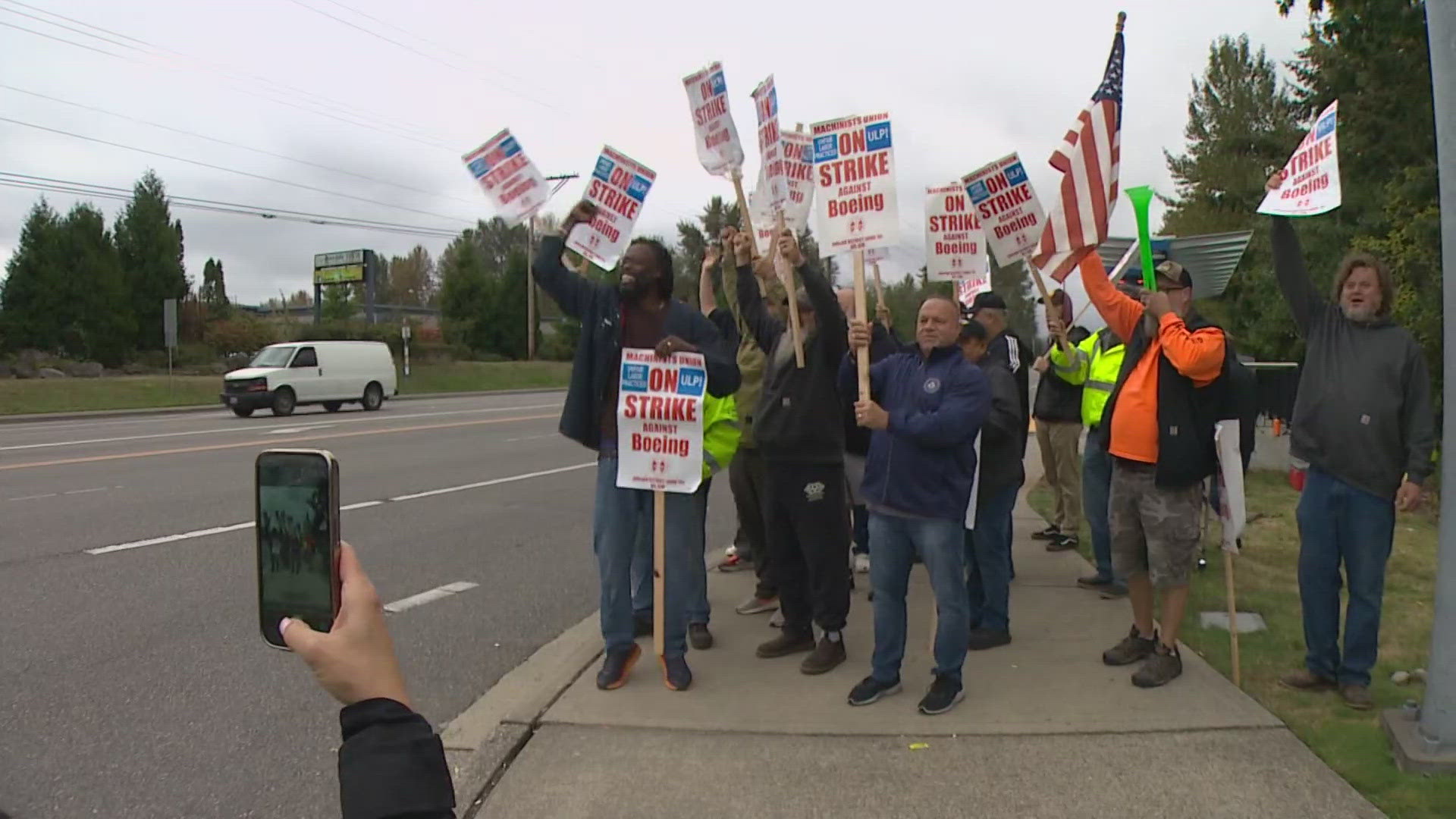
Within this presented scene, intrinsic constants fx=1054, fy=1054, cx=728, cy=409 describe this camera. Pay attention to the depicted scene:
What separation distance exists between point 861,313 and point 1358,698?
2611 mm

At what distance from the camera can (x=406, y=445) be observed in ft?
53.4

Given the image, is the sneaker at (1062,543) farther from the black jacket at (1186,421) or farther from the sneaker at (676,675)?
the sneaker at (676,675)

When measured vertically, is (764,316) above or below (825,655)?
above

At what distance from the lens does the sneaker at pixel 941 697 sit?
431 cm

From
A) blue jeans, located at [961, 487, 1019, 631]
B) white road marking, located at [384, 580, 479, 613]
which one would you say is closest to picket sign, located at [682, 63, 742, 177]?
blue jeans, located at [961, 487, 1019, 631]

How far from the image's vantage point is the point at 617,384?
15.8ft

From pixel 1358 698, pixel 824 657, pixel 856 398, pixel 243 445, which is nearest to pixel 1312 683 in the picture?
pixel 1358 698

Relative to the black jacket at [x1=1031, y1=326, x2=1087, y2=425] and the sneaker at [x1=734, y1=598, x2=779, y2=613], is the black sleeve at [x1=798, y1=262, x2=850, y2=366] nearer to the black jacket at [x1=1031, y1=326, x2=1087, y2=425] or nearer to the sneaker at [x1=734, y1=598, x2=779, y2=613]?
the sneaker at [x1=734, y1=598, x2=779, y2=613]

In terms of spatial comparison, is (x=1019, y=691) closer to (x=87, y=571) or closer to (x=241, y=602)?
(x=241, y=602)

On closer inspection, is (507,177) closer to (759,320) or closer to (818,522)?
(759,320)

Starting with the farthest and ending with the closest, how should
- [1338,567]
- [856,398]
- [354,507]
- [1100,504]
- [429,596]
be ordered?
1. [354,507]
2. [429,596]
3. [1100,504]
4. [856,398]
5. [1338,567]

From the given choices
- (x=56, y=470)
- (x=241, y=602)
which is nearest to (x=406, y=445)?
(x=56, y=470)

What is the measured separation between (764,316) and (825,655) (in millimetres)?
1737

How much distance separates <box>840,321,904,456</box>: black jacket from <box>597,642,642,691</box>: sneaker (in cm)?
162
